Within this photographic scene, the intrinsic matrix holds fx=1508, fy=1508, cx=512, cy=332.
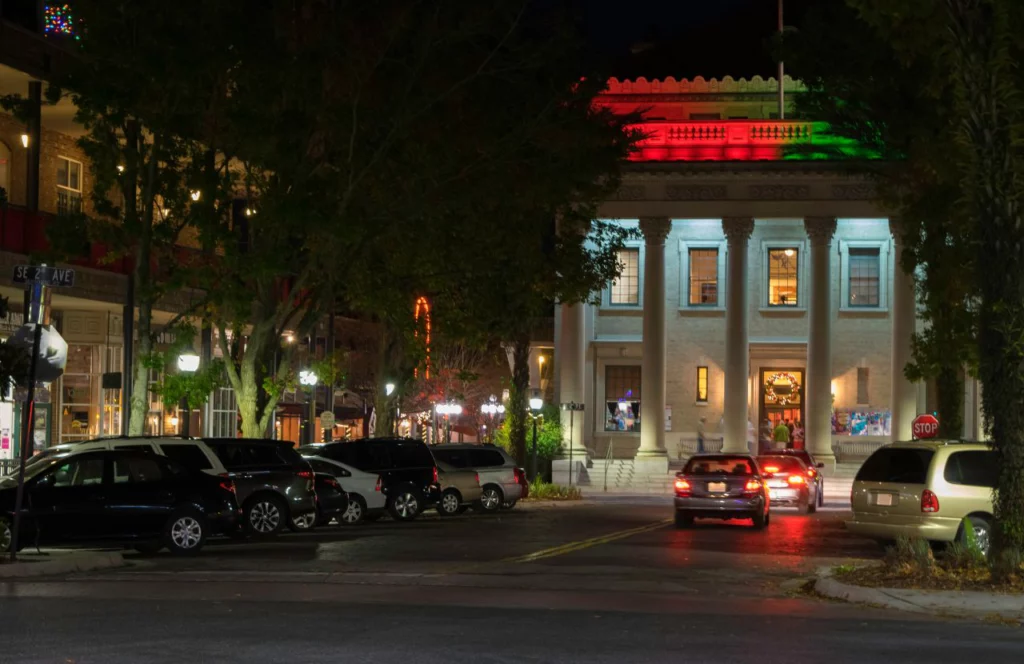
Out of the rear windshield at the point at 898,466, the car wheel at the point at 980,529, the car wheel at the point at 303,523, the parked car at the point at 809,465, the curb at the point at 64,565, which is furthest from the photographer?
the parked car at the point at 809,465

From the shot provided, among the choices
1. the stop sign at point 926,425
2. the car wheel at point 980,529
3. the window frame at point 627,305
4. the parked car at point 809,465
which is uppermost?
the window frame at point 627,305

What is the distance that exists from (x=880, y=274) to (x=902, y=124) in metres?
34.3

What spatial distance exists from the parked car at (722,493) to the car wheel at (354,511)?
6.50 m

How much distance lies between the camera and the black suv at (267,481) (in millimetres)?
26391

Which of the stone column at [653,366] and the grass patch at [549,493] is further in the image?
the stone column at [653,366]

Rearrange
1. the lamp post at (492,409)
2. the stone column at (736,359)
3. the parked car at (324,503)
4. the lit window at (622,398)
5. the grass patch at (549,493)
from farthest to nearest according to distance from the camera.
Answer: the lamp post at (492,409) → the lit window at (622,398) → the stone column at (736,359) → the grass patch at (549,493) → the parked car at (324,503)

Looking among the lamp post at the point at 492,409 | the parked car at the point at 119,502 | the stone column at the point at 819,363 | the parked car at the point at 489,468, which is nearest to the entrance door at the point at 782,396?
the stone column at the point at 819,363

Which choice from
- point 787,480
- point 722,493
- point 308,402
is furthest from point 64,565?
point 308,402

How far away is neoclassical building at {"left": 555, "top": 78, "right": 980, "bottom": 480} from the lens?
56.4 meters

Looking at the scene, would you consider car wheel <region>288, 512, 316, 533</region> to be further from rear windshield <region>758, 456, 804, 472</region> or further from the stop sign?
the stop sign

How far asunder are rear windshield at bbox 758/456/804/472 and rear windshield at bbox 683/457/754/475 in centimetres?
753

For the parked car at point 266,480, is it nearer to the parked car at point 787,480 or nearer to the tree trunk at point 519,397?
the parked car at point 787,480

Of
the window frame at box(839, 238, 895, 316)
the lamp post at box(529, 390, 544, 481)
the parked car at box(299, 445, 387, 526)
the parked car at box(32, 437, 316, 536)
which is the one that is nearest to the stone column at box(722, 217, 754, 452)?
the window frame at box(839, 238, 895, 316)

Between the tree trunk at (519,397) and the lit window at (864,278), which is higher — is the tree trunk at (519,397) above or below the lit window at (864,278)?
below
